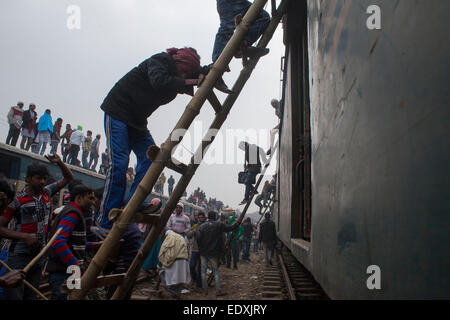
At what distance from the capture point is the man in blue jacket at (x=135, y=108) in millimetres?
2402

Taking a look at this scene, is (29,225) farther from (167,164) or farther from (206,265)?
(206,265)

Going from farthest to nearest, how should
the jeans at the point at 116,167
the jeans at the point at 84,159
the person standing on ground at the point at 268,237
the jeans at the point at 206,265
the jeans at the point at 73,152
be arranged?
the jeans at the point at 84,159 < the person standing on ground at the point at 268,237 < the jeans at the point at 73,152 < the jeans at the point at 206,265 < the jeans at the point at 116,167

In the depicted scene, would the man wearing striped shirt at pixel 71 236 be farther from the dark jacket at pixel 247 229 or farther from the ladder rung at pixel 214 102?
the dark jacket at pixel 247 229

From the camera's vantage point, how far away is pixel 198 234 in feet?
27.6

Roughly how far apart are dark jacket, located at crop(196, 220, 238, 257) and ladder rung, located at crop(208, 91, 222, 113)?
6193mm

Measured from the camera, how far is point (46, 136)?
432 inches


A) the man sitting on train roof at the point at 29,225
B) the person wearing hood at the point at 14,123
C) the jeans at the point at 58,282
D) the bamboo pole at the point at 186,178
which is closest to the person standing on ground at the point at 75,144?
the person wearing hood at the point at 14,123

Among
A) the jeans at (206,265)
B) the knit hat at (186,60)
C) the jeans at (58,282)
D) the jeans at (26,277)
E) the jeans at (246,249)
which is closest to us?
the knit hat at (186,60)

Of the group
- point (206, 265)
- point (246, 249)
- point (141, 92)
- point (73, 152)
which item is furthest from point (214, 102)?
point (246, 249)

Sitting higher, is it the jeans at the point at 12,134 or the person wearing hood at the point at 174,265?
the jeans at the point at 12,134

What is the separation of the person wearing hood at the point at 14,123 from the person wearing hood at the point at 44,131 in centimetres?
72
